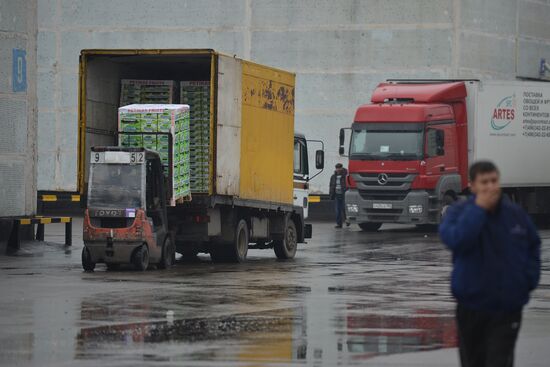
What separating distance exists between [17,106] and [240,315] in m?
15.4

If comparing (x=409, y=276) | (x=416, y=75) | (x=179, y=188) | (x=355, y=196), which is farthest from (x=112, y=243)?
(x=416, y=75)

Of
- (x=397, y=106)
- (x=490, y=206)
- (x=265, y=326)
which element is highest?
(x=397, y=106)

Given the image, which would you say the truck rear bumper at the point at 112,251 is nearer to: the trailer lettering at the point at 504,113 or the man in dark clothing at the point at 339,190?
the trailer lettering at the point at 504,113

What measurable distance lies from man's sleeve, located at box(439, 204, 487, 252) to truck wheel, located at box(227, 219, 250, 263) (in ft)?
60.0

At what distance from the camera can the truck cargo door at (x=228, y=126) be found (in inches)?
1015

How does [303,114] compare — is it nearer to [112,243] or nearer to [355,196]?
[355,196]

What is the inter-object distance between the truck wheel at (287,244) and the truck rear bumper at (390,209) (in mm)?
7923

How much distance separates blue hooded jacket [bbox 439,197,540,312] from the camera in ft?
29.1

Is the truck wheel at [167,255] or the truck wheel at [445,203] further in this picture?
the truck wheel at [445,203]

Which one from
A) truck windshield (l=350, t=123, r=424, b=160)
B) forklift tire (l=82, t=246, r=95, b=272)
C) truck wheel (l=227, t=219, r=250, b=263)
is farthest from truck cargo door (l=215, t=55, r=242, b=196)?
truck windshield (l=350, t=123, r=424, b=160)

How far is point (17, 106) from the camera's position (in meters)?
30.8

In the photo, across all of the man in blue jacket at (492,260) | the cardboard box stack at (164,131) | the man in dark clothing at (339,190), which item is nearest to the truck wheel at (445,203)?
the man in dark clothing at (339,190)

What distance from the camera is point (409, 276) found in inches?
951

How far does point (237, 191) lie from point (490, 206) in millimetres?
17940
